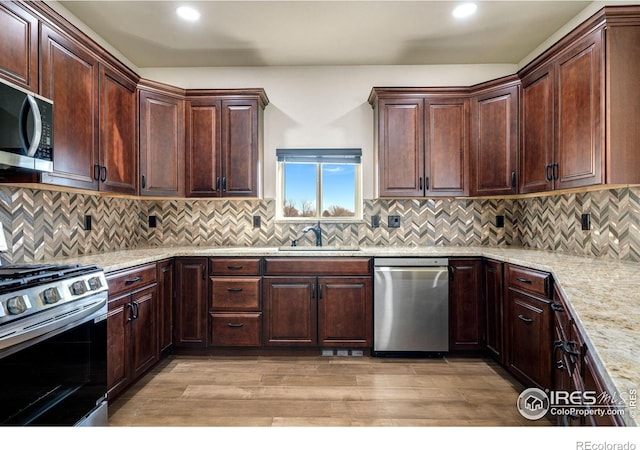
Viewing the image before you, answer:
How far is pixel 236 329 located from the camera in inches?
114

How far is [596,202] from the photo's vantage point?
8.37 feet

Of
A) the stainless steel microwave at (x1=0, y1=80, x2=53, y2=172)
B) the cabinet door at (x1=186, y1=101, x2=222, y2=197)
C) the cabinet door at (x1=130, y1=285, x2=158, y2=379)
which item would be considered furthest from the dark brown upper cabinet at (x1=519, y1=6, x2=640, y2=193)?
the stainless steel microwave at (x1=0, y1=80, x2=53, y2=172)

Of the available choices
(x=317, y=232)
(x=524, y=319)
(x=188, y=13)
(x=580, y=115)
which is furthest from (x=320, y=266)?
(x=188, y=13)

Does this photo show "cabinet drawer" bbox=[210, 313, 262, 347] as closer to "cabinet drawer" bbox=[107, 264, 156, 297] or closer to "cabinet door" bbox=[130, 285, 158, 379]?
"cabinet door" bbox=[130, 285, 158, 379]

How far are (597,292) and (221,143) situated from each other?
2905 millimetres

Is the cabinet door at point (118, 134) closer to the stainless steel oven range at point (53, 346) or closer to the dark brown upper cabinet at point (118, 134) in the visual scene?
the dark brown upper cabinet at point (118, 134)

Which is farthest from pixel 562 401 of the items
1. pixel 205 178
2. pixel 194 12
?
pixel 194 12

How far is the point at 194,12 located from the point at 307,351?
2867mm

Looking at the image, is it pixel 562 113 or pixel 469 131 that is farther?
pixel 469 131

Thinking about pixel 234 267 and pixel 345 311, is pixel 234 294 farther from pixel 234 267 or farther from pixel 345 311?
pixel 345 311

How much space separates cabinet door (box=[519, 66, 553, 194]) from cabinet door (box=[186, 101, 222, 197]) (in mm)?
2669

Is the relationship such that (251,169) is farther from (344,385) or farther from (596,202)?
(596,202)

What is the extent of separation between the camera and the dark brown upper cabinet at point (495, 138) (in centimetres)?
297

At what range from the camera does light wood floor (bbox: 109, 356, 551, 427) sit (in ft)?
6.63
